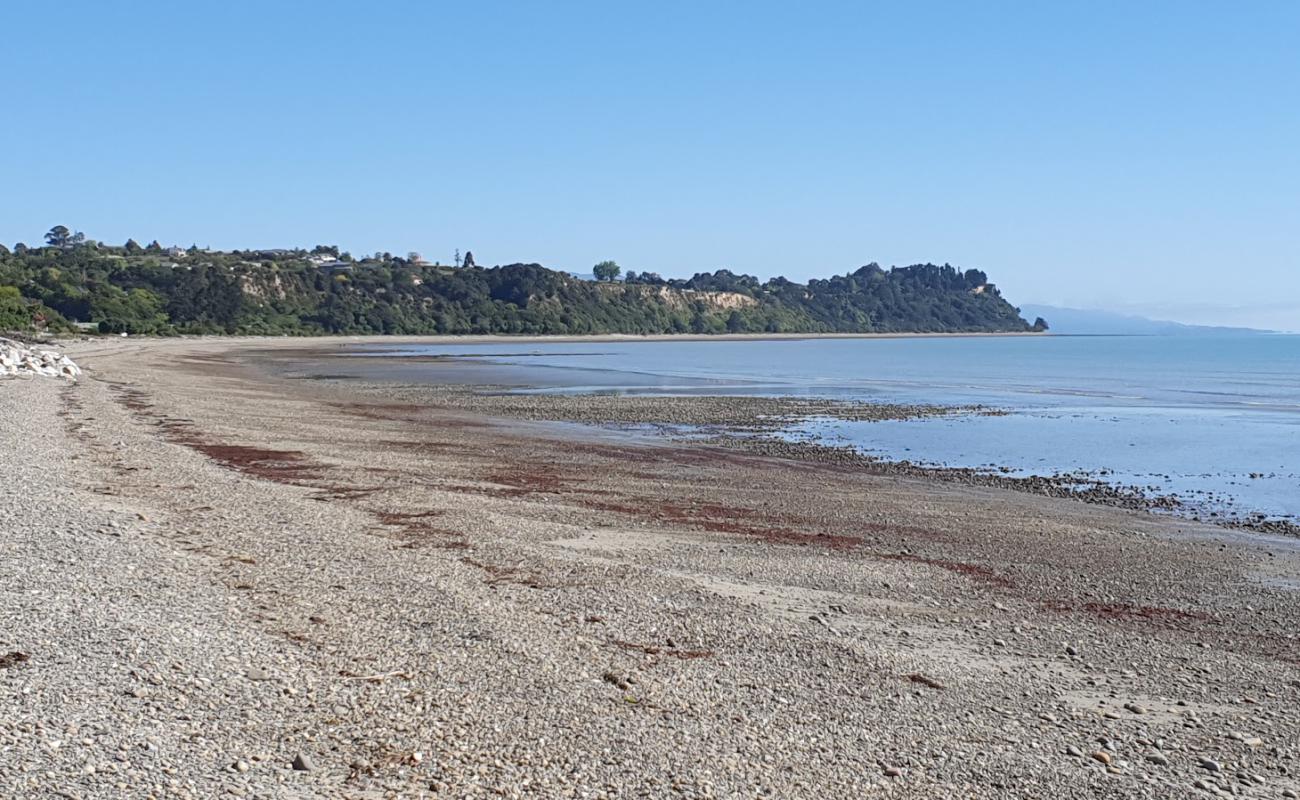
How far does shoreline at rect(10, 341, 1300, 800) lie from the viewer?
6.25 meters

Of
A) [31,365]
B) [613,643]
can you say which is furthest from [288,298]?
[613,643]

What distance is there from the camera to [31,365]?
39656mm

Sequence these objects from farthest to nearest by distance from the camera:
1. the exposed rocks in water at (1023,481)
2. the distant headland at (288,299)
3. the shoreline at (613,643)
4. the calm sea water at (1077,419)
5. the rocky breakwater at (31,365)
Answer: the distant headland at (288,299)
the rocky breakwater at (31,365)
the calm sea water at (1077,419)
the exposed rocks in water at (1023,481)
the shoreline at (613,643)

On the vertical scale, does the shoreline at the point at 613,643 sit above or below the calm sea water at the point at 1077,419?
above

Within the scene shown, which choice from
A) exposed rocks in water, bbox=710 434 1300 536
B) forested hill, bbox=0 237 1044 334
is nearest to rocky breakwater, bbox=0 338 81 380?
exposed rocks in water, bbox=710 434 1300 536

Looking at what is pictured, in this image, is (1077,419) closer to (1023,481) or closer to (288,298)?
(1023,481)

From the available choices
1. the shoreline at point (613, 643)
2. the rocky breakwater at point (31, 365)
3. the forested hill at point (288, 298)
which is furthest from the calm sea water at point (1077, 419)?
the forested hill at point (288, 298)

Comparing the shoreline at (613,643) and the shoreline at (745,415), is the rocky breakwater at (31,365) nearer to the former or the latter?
the shoreline at (745,415)

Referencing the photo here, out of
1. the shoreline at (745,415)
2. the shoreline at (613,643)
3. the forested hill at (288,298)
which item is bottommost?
the shoreline at (745,415)

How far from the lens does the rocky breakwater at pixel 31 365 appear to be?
37.9 m

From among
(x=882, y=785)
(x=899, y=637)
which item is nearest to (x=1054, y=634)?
(x=899, y=637)

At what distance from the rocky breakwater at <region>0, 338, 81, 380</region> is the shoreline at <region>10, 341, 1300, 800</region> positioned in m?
23.6

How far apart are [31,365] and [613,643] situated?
37414 mm

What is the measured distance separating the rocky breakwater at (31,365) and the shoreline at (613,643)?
928 inches
